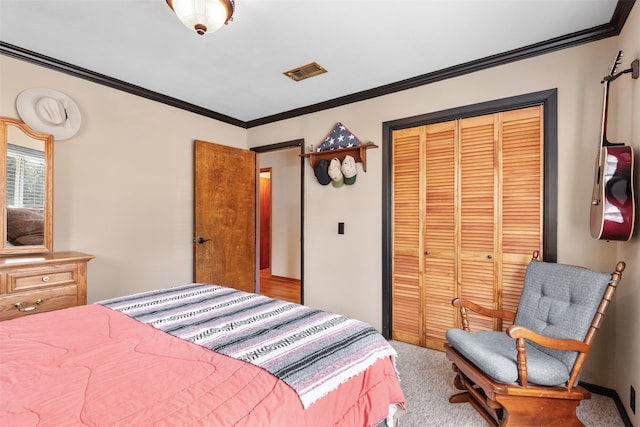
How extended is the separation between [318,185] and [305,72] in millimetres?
1249

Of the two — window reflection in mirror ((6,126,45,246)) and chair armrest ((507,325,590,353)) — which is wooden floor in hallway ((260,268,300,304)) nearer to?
window reflection in mirror ((6,126,45,246))

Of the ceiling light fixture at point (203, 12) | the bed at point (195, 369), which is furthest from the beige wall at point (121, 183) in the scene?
the ceiling light fixture at point (203, 12)

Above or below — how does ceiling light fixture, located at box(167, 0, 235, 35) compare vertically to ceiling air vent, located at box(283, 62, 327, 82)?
below

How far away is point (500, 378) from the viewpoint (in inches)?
63.4

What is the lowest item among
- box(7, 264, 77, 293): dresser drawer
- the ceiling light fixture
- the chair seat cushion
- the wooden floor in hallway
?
the wooden floor in hallway

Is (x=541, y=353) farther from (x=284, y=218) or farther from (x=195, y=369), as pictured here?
(x=284, y=218)

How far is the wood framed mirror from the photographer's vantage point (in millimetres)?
2346

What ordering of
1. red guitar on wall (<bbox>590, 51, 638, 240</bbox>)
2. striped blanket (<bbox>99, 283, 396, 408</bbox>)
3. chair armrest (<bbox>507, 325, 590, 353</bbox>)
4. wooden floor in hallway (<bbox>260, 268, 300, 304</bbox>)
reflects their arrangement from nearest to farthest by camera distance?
1. striped blanket (<bbox>99, 283, 396, 408</bbox>)
2. chair armrest (<bbox>507, 325, 590, 353</bbox>)
3. red guitar on wall (<bbox>590, 51, 638, 240</bbox>)
4. wooden floor in hallway (<bbox>260, 268, 300, 304</bbox>)

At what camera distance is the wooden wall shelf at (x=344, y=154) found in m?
3.18

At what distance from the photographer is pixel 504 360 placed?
5.53 feet

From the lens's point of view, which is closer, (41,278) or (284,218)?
(41,278)

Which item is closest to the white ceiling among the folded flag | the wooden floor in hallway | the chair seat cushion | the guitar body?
the folded flag

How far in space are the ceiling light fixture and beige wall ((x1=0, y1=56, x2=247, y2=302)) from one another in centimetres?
172

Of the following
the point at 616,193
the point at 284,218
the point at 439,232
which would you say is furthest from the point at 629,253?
the point at 284,218
